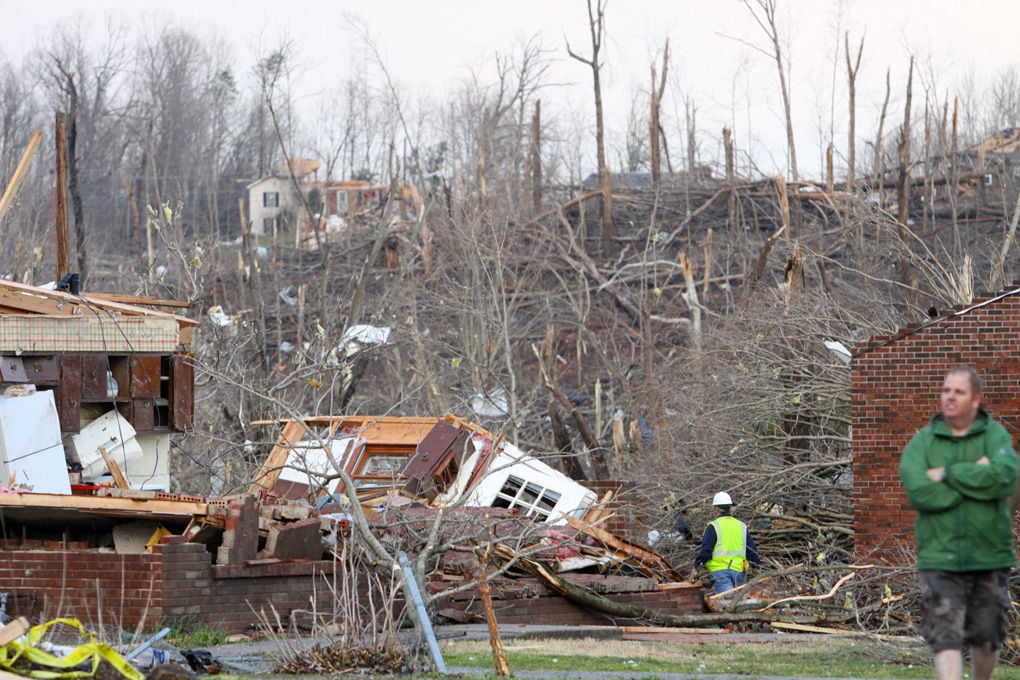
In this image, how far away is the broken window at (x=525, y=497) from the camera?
18.4m

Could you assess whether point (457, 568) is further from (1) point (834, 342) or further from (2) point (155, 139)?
(2) point (155, 139)

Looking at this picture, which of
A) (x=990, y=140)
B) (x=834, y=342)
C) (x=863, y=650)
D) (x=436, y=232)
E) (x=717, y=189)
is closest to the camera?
(x=863, y=650)

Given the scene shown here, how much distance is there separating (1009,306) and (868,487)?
2766 mm

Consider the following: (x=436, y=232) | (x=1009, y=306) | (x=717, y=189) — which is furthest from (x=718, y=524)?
(x=717, y=189)

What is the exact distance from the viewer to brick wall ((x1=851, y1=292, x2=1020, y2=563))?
1591 centimetres

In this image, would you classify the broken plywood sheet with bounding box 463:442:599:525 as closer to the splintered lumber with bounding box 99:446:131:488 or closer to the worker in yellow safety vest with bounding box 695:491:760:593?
the worker in yellow safety vest with bounding box 695:491:760:593

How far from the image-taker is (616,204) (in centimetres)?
4116

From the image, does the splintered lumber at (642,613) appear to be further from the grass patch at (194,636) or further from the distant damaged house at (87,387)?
the distant damaged house at (87,387)

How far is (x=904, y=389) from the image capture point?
16234 millimetres

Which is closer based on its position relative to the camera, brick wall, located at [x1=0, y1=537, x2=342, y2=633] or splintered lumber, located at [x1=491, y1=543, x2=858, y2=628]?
brick wall, located at [x1=0, y1=537, x2=342, y2=633]

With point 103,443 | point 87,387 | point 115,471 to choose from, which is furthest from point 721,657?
point 87,387

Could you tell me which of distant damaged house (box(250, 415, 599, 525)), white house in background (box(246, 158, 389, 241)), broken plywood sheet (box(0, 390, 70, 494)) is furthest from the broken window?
white house in background (box(246, 158, 389, 241))

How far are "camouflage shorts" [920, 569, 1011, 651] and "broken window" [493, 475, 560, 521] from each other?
12495 mm

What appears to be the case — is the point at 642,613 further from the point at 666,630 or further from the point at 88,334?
the point at 88,334
